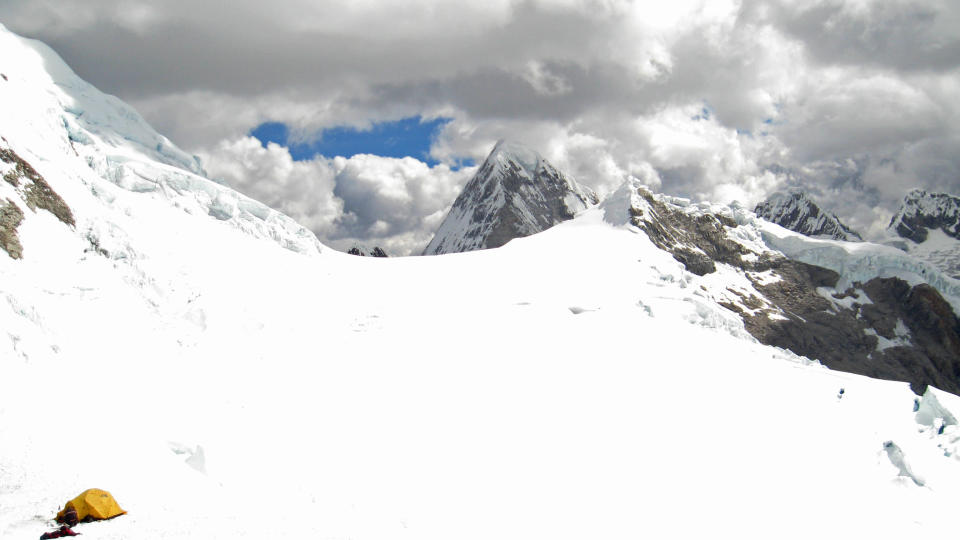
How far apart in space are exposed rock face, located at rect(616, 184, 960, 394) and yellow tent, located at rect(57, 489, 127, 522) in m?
153

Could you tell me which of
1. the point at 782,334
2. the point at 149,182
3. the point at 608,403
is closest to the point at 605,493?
the point at 608,403

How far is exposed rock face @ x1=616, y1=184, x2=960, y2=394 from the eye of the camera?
166500 mm

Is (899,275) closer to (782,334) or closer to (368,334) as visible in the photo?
(782,334)

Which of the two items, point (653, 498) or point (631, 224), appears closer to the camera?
point (653, 498)

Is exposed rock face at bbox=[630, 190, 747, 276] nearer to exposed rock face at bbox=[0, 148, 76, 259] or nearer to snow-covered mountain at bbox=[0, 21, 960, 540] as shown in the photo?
snow-covered mountain at bbox=[0, 21, 960, 540]

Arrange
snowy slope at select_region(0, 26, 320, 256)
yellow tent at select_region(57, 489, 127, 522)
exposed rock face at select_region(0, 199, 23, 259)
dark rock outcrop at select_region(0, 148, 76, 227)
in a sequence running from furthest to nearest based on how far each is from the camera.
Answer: snowy slope at select_region(0, 26, 320, 256)
dark rock outcrop at select_region(0, 148, 76, 227)
exposed rock face at select_region(0, 199, 23, 259)
yellow tent at select_region(57, 489, 127, 522)

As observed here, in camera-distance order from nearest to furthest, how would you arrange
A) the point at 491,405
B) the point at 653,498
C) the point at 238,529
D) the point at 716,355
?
the point at 238,529
the point at 653,498
the point at 491,405
the point at 716,355

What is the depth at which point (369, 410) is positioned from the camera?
30844mm

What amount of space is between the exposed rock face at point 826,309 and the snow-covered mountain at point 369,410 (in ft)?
411

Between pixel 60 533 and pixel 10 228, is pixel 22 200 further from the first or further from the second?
pixel 60 533

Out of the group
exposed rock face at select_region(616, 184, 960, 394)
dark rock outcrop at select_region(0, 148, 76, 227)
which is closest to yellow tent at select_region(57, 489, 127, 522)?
dark rock outcrop at select_region(0, 148, 76, 227)

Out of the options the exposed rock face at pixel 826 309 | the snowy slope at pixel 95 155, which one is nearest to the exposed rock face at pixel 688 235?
the exposed rock face at pixel 826 309

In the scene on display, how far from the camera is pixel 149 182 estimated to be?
2500 inches

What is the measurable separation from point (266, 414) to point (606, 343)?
24.2m
